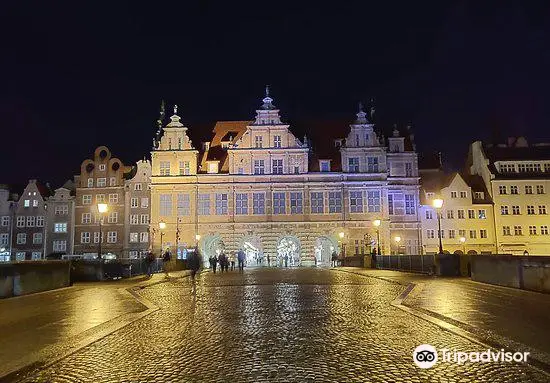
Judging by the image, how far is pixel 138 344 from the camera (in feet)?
27.5

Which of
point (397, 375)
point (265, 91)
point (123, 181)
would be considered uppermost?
point (265, 91)

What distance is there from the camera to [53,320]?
36.8 feet

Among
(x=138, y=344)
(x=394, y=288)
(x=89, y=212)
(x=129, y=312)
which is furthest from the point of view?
(x=89, y=212)

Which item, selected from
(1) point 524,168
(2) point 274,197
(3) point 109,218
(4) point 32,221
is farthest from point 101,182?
(1) point 524,168

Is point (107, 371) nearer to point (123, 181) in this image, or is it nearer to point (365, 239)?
point (365, 239)

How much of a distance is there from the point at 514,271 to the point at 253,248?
42.9m

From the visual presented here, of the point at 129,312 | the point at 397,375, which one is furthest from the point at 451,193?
the point at 397,375

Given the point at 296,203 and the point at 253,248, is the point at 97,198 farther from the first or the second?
the point at 296,203

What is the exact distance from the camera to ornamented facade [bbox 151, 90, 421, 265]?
58562 millimetres

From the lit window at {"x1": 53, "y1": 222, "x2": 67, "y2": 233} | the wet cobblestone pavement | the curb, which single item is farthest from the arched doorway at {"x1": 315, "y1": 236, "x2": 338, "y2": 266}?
the wet cobblestone pavement

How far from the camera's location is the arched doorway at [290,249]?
192 feet

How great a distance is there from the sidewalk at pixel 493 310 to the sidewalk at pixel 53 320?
22.1ft

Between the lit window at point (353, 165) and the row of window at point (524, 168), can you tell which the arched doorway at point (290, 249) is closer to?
the lit window at point (353, 165)

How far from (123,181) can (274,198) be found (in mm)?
21379
